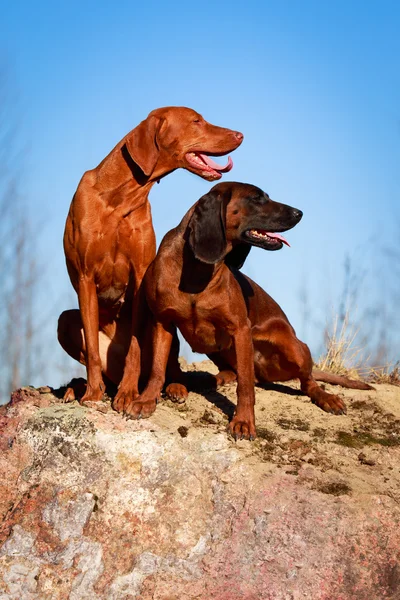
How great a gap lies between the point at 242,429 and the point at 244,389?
312 mm

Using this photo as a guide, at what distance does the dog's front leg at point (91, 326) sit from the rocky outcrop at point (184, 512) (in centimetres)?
51

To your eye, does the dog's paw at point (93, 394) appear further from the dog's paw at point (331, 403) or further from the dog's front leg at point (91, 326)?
the dog's paw at point (331, 403)

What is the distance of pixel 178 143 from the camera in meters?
6.05

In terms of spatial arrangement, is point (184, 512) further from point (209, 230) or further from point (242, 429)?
point (209, 230)

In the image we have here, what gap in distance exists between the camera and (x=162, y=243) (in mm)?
5859

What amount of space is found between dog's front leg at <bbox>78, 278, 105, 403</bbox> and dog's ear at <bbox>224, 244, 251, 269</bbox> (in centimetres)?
114

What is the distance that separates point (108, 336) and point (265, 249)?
1.79 meters

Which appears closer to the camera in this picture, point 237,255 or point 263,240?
point 263,240

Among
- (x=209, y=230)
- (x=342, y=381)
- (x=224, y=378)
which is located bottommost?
(x=224, y=378)

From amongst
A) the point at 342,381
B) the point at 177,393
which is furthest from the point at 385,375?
the point at 177,393

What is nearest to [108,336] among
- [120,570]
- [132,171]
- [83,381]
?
[83,381]

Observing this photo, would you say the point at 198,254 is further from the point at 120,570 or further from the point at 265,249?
the point at 120,570

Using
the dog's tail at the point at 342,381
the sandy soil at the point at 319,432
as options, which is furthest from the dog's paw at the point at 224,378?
the dog's tail at the point at 342,381

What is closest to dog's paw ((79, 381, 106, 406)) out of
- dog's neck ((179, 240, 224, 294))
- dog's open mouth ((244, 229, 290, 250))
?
dog's neck ((179, 240, 224, 294))
